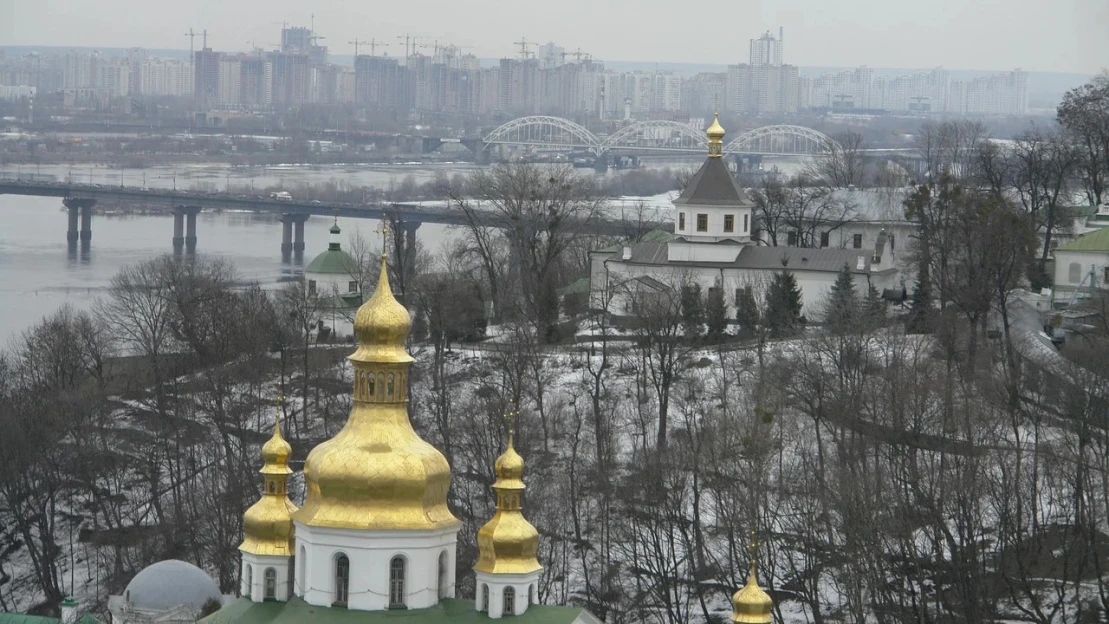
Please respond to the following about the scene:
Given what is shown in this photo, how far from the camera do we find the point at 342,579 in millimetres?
26578

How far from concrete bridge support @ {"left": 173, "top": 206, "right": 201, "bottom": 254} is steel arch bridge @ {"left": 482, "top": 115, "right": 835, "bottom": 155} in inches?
2857

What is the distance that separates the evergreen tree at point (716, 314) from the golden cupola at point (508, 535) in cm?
1858

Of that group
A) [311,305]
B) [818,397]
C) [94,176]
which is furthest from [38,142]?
[818,397]

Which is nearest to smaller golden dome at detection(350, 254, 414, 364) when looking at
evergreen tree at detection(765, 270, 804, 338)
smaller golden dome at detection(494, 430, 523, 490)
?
smaller golden dome at detection(494, 430, 523, 490)

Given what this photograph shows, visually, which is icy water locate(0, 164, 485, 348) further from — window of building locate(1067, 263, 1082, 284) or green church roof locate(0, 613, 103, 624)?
green church roof locate(0, 613, 103, 624)

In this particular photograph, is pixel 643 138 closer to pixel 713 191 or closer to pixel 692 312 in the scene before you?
pixel 713 191

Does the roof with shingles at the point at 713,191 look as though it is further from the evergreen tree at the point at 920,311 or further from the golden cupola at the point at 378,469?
the golden cupola at the point at 378,469

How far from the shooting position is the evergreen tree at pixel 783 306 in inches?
1784

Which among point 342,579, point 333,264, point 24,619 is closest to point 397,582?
point 342,579

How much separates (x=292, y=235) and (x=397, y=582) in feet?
240

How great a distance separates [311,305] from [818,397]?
15.9 m

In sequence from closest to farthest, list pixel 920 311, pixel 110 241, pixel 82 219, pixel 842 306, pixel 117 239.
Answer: pixel 920 311 < pixel 842 306 < pixel 82 219 < pixel 110 241 < pixel 117 239

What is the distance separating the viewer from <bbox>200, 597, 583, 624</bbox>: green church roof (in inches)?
1027

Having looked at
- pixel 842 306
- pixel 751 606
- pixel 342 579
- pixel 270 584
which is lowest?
pixel 270 584
